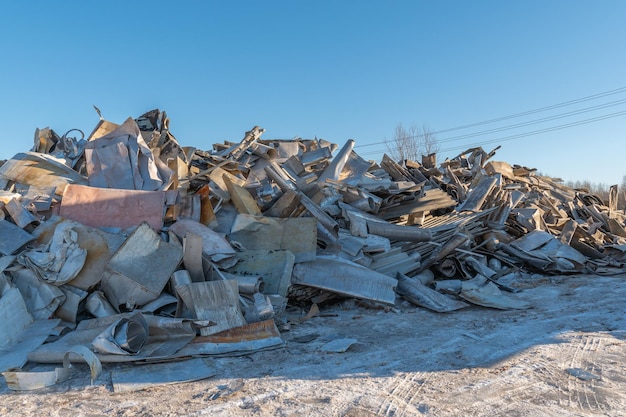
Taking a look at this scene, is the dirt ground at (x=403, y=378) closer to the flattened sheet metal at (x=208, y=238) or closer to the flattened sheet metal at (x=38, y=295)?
the flattened sheet metal at (x=38, y=295)

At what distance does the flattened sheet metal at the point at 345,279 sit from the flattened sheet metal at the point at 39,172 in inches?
140

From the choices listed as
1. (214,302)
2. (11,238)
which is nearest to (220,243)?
(214,302)

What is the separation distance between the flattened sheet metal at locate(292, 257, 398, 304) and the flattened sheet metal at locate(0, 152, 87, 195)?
3.55 metres

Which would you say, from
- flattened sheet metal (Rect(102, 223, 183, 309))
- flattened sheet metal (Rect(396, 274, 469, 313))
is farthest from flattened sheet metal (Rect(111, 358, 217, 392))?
flattened sheet metal (Rect(396, 274, 469, 313))

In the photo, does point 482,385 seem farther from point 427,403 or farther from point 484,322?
point 484,322

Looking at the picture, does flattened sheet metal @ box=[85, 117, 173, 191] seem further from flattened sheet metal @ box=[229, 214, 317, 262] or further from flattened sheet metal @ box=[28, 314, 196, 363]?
flattened sheet metal @ box=[28, 314, 196, 363]

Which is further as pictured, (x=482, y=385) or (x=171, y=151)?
(x=171, y=151)

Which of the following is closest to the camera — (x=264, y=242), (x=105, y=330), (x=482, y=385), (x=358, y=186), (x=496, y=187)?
(x=482, y=385)

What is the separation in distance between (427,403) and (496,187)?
7671 millimetres

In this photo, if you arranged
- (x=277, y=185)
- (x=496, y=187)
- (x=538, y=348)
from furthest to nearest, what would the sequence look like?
(x=496, y=187) → (x=277, y=185) → (x=538, y=348)

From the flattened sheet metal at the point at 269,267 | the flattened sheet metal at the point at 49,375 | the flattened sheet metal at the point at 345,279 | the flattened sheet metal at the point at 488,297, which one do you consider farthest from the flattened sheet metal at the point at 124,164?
the flattened sheet metal at the point at 488,297

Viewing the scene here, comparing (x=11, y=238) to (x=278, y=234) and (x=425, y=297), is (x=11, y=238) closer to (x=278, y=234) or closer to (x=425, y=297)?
(x=278, y=234)

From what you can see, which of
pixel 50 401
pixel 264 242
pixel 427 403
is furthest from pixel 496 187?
pixel 50 401

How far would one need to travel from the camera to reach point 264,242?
6.06m
